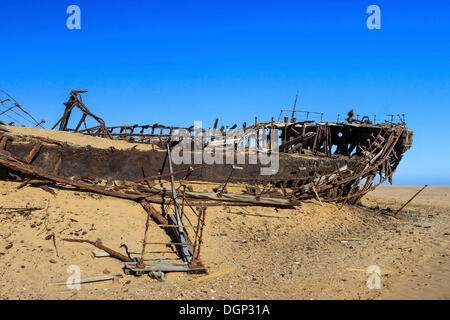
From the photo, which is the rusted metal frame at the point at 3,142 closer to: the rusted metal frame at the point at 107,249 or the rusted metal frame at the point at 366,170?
the rusted metal frame at the point at 107,249

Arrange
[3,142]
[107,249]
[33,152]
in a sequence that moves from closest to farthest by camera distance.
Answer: [107,249] < [3,142] < [33,152]

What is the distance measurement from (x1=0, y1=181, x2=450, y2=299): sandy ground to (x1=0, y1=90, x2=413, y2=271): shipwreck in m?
0.52

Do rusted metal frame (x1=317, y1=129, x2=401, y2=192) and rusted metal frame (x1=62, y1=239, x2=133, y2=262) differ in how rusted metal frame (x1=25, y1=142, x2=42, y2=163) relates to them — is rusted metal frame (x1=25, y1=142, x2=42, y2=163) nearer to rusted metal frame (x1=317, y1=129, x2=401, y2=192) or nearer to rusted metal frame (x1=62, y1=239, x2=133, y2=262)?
rusted metal frame (x1=62, y1=239, x2=133, y2=262)

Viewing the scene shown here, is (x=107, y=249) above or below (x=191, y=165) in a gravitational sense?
below

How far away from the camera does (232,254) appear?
350 inches

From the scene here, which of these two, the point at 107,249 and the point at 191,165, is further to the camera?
the point at 191,165

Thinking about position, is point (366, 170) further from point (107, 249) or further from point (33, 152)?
point (33, 152)

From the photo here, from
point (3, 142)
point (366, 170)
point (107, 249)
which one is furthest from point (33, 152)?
point (366, 170)

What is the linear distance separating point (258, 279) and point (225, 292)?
1129 millimetres

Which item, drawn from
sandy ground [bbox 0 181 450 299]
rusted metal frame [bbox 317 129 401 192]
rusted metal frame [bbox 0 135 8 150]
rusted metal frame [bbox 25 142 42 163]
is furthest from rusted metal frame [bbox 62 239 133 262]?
rusted metal frame [bbox 317 129 401 192]

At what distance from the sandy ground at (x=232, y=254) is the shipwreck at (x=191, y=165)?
0.52 metres

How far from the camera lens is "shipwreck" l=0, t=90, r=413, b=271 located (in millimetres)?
9938

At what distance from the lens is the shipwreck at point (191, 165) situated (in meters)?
9.94

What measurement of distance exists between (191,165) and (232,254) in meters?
4.78
